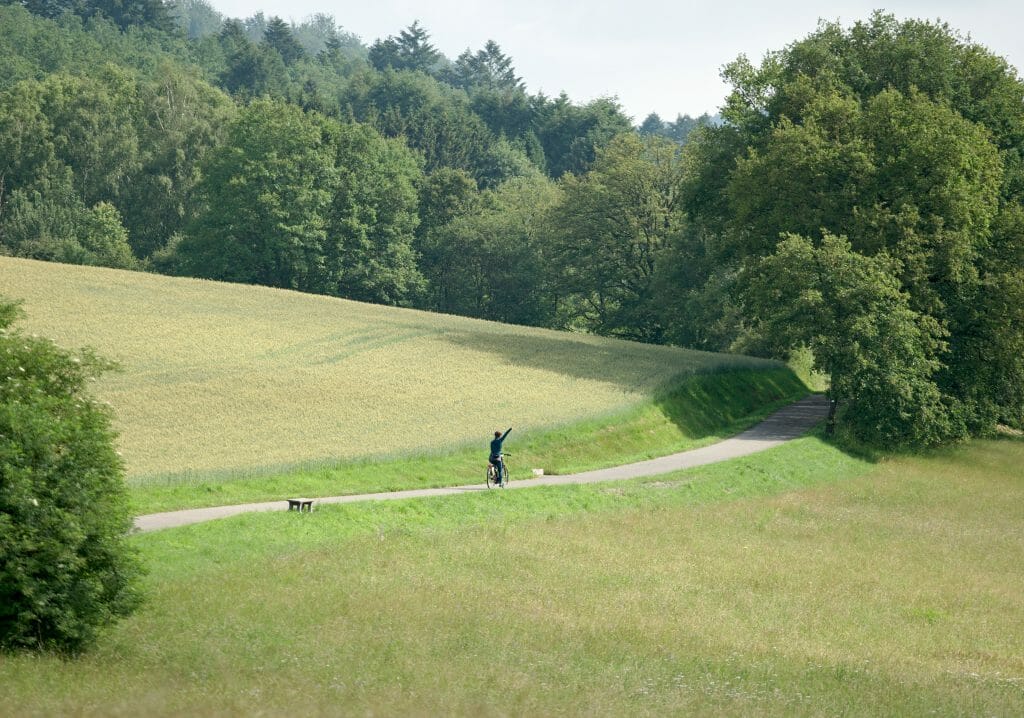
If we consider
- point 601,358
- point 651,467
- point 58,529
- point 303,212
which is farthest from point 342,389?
point 303,212

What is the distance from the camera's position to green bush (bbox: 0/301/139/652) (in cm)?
1662

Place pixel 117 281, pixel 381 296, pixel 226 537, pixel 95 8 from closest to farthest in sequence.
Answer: pixel 226 537 → pixel 117 281 → pixel 381 296 → pixel 95 8

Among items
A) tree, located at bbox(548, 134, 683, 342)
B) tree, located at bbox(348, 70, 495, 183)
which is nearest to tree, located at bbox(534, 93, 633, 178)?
tree, located at bbox(348, 70, 495, 183)

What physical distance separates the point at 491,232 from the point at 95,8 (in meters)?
107

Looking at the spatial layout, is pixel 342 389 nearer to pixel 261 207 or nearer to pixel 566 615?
pixel 566 615

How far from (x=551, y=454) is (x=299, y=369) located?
571 inches

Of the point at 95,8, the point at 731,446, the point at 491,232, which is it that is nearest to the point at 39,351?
the point at 731,446

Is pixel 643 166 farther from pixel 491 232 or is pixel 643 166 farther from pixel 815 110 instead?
pixel 815 110

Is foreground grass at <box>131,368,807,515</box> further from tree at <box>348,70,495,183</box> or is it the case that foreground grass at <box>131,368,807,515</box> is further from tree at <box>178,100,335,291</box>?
tree at <box>348,70,495,183</box>

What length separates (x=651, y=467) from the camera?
42.2 metres

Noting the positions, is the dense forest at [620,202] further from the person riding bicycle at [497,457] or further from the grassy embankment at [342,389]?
the person riding bicycle at [497,457]

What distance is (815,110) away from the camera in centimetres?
5894

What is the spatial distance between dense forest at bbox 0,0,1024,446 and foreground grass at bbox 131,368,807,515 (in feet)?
15.8

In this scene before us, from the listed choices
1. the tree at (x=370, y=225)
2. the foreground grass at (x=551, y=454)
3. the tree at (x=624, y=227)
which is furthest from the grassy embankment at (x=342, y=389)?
the tree at (x=370, y=225)
